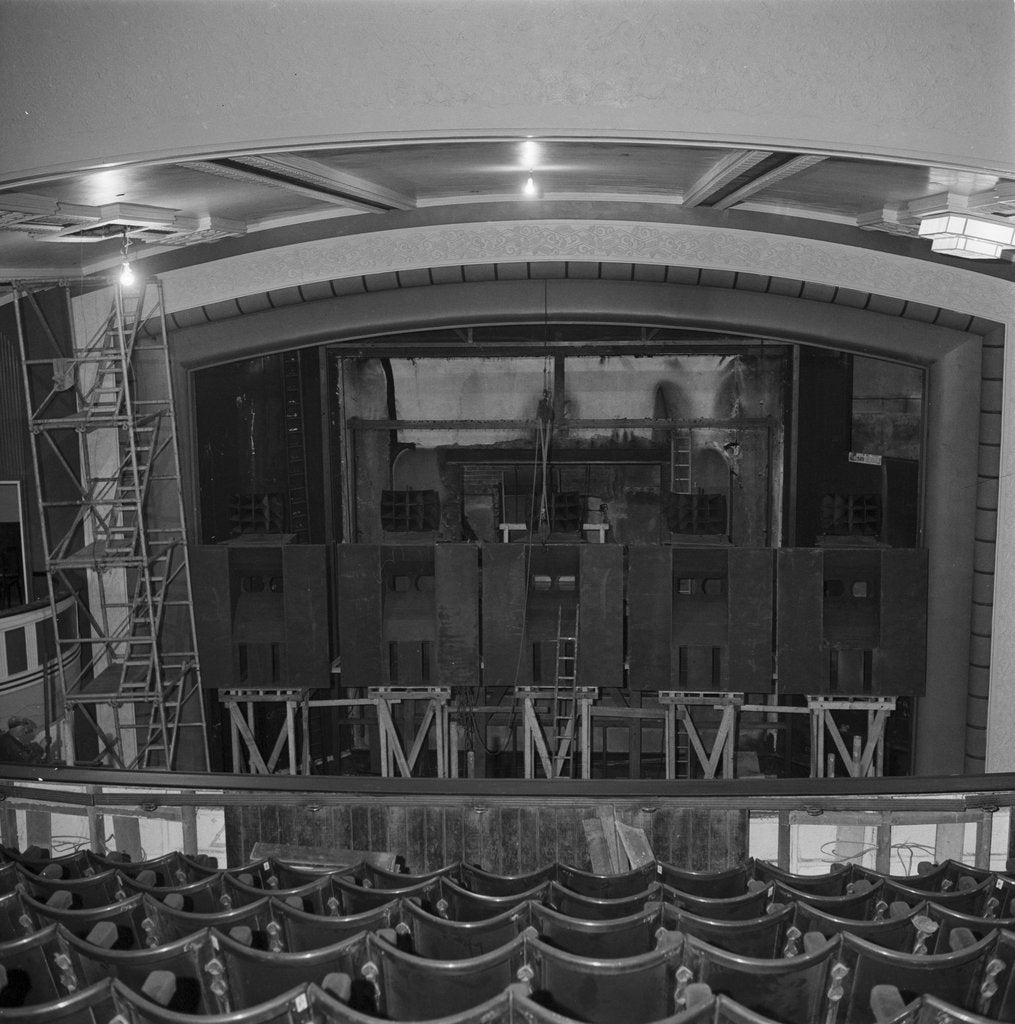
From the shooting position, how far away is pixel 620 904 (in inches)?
125

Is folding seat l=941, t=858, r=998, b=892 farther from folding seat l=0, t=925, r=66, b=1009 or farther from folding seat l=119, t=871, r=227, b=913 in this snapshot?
folding seat l=0, t=925, r=66, b=1009

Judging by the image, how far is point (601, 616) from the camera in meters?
7.18

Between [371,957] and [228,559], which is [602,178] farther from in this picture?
[371,957]

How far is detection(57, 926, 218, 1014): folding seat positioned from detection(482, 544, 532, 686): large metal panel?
15.0ft

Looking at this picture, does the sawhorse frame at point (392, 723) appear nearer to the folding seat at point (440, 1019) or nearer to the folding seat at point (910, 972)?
the folding seat at point (910, 972)

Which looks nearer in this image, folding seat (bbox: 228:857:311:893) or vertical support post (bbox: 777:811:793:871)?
folding seat (bbox: 228:857:311:893)

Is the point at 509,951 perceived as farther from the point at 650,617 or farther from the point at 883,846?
the point at 650,617

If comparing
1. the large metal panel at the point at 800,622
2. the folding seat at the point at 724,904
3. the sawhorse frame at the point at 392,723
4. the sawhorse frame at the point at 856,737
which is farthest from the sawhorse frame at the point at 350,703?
the folding seat at the point at 724,904

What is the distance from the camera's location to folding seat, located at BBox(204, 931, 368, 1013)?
8.48 ft

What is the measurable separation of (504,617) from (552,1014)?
5060 millimetres

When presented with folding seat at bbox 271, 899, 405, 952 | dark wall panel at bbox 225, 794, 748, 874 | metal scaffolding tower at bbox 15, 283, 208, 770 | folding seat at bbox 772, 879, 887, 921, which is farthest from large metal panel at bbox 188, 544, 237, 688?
folding seat at bbox 772, 879, 887, 921

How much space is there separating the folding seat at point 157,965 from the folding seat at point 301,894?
1.64ft

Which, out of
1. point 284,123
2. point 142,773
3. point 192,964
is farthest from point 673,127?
point 142,773

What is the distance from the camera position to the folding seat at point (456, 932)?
2.86 metres
